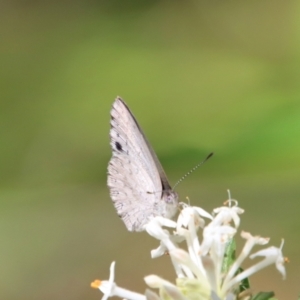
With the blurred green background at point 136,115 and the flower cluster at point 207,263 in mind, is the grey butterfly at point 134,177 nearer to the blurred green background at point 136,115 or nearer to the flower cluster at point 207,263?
the flower cluster at point 207,263

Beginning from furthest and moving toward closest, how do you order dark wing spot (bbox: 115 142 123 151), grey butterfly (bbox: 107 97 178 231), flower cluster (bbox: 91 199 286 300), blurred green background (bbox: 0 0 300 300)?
blurred green background (bbox: 0 0 300 300) → dark wing spot (bbox: 115 142 123 151) → grey butterfly (bbox: 107 97 178 231) → flower cluster (bbox: 91 199 286 300)

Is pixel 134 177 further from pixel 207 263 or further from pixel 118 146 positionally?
pixel 207 263

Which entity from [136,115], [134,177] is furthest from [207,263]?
[136,115]

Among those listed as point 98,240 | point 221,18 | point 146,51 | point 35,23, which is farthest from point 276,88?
point 35,23

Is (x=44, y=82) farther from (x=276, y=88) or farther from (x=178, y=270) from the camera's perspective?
(x=178, y=270)

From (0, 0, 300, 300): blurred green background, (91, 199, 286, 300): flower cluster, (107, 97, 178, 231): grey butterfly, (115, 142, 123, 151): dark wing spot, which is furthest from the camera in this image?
(0, 0, 300, 300): blurred green background

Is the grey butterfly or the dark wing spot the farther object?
the dark wing spot

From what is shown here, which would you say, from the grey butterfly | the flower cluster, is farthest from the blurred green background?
the flower cluster

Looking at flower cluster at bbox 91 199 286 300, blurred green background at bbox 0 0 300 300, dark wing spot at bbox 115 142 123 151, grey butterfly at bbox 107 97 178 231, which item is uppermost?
blurred green background at bbox 0 0 300 300

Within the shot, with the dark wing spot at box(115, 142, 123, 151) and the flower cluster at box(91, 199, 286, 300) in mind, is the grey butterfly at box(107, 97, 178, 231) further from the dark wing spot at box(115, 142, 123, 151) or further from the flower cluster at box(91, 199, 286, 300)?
the flower cluster at box(91, 199, 286, 300)
